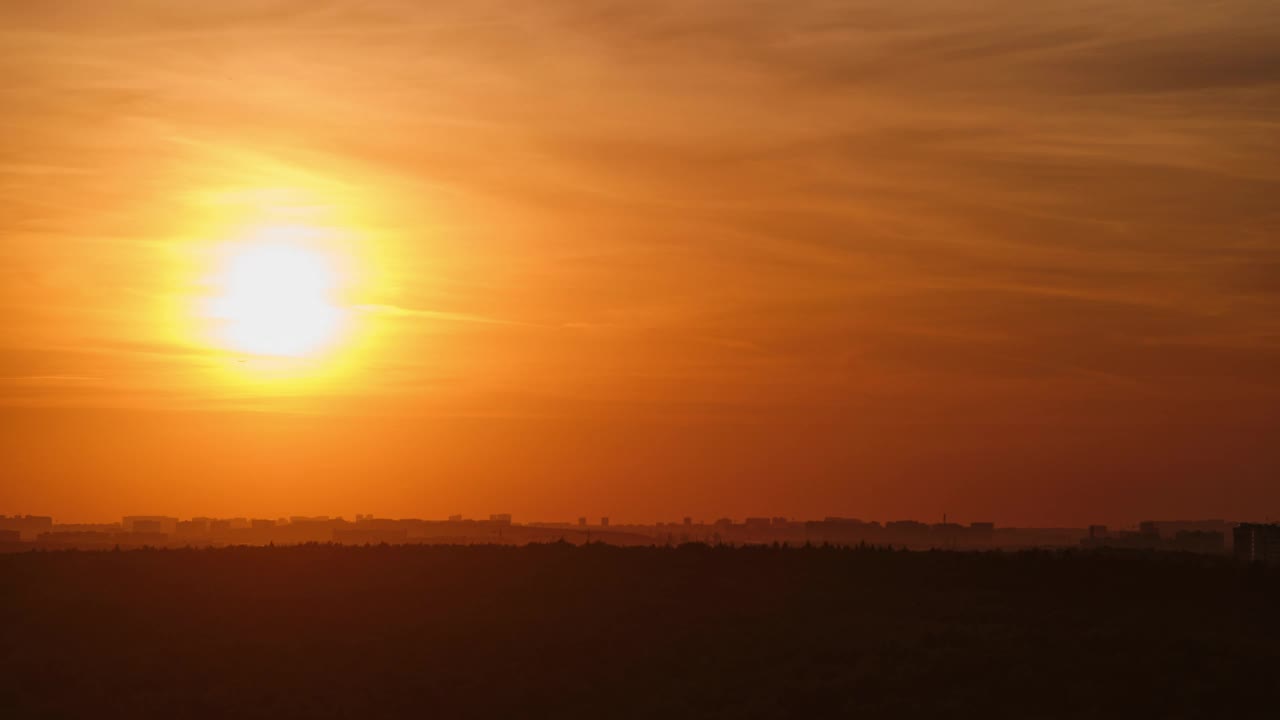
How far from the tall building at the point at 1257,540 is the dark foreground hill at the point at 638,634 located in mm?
11911

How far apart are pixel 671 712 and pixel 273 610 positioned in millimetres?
12751

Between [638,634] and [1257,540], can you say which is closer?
[638,634]

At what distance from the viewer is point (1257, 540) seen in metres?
53.2

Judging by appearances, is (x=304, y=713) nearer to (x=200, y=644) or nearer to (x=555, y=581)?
(x=200, y=644)

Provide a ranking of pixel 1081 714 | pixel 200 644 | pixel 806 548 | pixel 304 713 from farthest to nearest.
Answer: pixel 806 548 < pixel 200 644 < pixel 304 713 < pixel 1081 714

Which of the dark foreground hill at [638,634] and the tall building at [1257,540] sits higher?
the tall building at [1257,540]

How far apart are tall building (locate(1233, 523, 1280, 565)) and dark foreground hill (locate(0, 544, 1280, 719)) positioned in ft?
39.1

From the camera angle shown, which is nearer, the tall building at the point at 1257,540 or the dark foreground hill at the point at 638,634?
the dark foreground hill at the point at 638,634

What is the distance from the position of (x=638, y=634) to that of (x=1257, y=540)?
88.1 feet

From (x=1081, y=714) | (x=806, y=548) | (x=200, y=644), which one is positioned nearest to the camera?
(x=1081, y=714)

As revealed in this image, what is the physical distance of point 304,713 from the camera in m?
33.6

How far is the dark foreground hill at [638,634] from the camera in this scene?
32406mm

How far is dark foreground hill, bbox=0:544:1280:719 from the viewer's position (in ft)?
106

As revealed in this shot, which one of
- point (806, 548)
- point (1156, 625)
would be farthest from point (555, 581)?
point (1156, 625)
